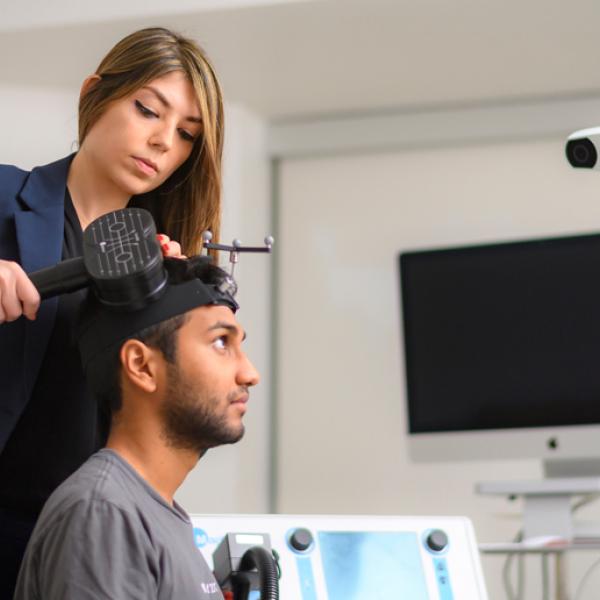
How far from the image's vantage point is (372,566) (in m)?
1.65

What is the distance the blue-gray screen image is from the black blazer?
532 mm

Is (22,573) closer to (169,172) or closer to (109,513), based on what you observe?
(109,513)

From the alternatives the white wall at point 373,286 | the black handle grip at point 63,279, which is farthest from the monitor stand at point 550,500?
the black handle grip at point 63,279

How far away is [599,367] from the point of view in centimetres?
270

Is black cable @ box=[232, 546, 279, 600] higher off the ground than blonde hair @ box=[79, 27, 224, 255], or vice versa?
blonde hair @ box=[79, 27, 224, 255]

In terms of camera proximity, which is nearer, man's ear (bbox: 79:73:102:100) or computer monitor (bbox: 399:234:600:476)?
man's ear (bbox: 79:73:102:100)

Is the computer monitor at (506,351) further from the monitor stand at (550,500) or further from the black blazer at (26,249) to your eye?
the black blazer at (26,249)

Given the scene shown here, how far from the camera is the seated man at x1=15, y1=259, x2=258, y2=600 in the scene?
1170mm

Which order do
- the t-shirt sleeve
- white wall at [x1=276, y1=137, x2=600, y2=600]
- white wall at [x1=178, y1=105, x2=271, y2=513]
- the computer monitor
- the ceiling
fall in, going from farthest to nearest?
white wall at [x1=276, y1=137, x2=600, y2=600] → white wall at [x1=178, y1=105, x2=271, y2=513] → the ceiling → the computer monitor → the t-shirt sleeve

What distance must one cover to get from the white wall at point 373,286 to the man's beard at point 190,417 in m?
2.16

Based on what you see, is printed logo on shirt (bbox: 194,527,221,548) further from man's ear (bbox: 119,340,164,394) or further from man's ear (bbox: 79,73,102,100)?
man's ear (bbox: 79,73,102,100)

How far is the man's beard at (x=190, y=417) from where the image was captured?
4.21ft

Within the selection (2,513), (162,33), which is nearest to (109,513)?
(2,513)

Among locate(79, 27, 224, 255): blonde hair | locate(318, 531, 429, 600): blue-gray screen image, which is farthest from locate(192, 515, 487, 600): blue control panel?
locate(79, 27, 224, 255): blonde hair
